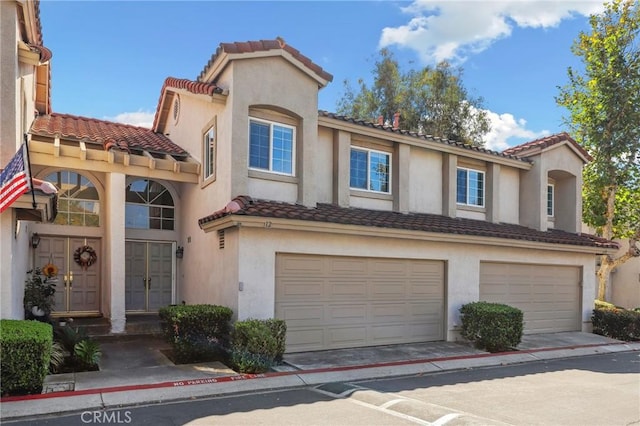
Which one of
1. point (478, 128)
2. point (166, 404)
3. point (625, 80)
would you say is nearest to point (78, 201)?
point (166, 404)

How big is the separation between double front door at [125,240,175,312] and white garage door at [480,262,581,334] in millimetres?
9515

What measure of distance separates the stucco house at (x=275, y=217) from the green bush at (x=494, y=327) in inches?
28.7

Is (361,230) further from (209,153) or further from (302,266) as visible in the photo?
(209,153)

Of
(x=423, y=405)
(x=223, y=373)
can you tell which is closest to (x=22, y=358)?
(x=223, y=373)

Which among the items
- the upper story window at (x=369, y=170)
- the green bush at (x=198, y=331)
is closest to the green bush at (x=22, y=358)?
the green bush at (x=198, y=331)

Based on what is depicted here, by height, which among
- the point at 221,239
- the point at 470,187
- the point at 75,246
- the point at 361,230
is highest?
the point at 470,187

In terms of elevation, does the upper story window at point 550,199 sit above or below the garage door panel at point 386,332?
above

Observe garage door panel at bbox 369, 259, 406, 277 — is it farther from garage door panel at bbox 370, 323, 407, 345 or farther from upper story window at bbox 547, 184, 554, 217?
upper story window at bbox 547, 184, 554, 217

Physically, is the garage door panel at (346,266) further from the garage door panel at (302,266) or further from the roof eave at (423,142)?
the roof eave at (423,142)

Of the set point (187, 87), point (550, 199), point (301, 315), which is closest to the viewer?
point (301, 315)

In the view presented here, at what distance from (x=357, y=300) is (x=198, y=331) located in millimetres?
4130

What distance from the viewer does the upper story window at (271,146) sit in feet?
40.1

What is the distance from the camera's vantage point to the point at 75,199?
13945mm
